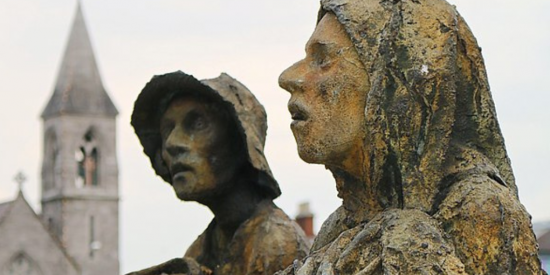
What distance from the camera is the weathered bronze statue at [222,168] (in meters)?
8.00

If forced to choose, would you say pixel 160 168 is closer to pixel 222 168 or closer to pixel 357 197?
pixel 222 168

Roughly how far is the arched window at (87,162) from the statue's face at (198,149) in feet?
221

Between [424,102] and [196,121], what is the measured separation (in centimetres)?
287

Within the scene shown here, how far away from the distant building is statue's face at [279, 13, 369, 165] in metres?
66.0

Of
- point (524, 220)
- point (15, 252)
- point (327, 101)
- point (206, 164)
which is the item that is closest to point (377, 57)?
point (327, 101)

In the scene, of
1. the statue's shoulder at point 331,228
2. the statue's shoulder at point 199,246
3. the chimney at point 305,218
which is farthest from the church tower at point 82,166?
the statue's shoulder at point 331,228

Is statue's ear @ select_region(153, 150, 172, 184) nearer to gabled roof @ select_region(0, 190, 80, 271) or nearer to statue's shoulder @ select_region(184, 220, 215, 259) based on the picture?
statue's shoulder @ select_region(184, 220, 215, 259)

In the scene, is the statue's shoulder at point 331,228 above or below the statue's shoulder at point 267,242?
below

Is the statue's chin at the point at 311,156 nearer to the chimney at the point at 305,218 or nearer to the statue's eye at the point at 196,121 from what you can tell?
the statue's eye at the point at 196,121

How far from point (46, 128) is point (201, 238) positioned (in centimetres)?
6948

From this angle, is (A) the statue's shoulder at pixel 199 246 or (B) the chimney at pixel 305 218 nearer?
(A) the statue's shoulder at pixel 199 246

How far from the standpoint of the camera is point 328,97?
18.4 feet

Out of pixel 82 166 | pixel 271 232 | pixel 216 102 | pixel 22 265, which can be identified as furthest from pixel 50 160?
pixel 271 232

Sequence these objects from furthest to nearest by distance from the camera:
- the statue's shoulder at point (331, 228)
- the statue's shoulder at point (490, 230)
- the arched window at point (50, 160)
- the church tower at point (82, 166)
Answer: the arched window at point (50, 160)
the church tower at point (82, 166)
the statue's shoulder at point (331, 228)
the statue's shoulder at point (490, 230)
